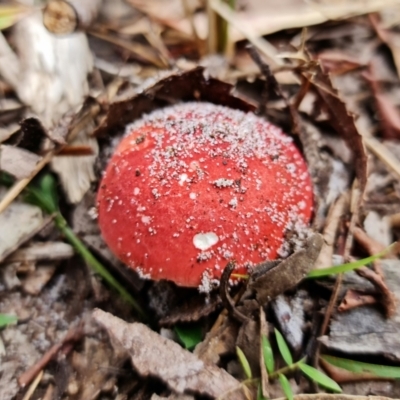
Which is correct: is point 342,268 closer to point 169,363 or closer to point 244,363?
point 244,363

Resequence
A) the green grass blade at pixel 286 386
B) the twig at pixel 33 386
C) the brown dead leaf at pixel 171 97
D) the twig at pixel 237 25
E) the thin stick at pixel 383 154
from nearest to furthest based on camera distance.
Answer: the green grass blade at pixel 286 386 → the twig at pixel 33 386 → the brown dead leaf at pixel 171 97 → the thin stick at pixel 383 154 → the twig at pixel 237 25

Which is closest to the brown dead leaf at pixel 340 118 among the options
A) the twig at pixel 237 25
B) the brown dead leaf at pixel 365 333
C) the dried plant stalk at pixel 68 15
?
the twig at pixel 237 25

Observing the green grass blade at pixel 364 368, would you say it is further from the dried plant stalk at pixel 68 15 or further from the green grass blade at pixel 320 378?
the dried plant stalk at pixel 68 15

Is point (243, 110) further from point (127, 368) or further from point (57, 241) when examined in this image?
point (127, 368)

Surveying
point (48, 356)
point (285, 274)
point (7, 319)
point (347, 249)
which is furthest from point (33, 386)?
point (347, 249)

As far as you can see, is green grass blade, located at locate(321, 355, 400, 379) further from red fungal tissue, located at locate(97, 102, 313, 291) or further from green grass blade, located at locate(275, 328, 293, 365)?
red fungal tissue, located at locate(97, 102, 313, 291)

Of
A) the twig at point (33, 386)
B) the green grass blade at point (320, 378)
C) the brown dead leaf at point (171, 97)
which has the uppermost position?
the brown dead leaf at point (171, 97)

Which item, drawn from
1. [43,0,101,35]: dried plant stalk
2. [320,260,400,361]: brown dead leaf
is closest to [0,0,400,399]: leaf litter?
[320,260,400,361]: brown dead leaf

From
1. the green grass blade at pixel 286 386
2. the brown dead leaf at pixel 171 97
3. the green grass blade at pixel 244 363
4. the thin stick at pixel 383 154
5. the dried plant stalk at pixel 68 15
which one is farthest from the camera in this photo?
the dried plant stalk at pixel 68 15
